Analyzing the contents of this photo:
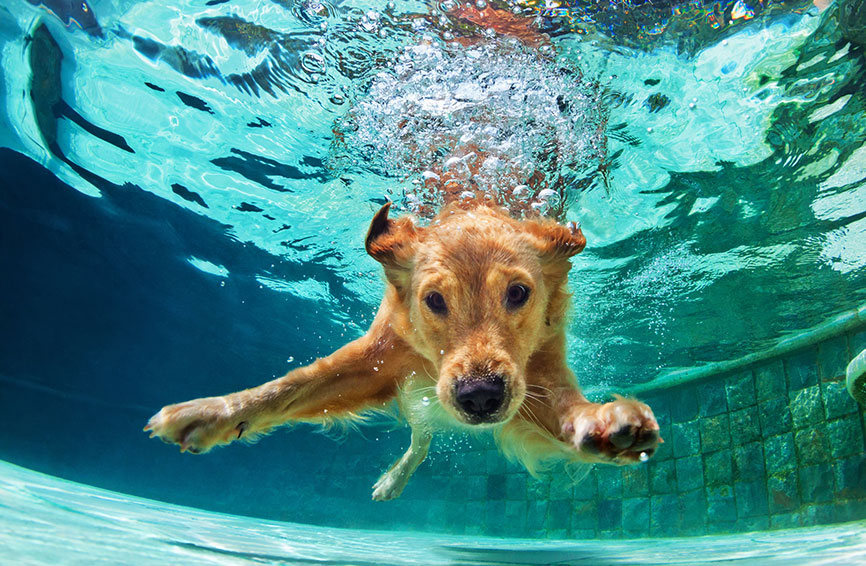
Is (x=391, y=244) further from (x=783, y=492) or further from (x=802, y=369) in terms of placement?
(x=802, y=369)

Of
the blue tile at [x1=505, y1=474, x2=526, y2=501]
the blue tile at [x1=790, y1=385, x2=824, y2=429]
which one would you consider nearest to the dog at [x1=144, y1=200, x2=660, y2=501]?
the blue tile at [x1=790, y1=385, x2=824, y2=429]

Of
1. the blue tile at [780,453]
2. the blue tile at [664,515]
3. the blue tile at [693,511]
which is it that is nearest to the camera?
the blue tile at [780,453]

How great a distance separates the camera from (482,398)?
9.83 feet

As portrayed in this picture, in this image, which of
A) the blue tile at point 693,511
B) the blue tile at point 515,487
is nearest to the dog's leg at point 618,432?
the blue tile at point 693,511

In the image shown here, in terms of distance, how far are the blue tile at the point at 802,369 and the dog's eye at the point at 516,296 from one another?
10.9m

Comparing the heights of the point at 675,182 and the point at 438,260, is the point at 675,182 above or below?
above

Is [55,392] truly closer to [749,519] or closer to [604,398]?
[604,398]

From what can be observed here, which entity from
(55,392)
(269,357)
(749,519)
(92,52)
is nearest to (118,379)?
(55,392)

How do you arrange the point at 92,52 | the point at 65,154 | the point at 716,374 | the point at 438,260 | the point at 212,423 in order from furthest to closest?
1. the point at 716,374
2. the point at 65,154
3. the point at 92,52
4. the point at 438,260
5. the point at 212,423

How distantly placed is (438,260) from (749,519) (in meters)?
11.8

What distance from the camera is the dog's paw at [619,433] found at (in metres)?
2.59

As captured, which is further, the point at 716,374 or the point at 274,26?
the point at 716,374

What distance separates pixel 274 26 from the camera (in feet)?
18.4

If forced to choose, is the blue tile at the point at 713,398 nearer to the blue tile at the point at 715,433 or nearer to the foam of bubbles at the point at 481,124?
the blue tile at the point at 715,433
